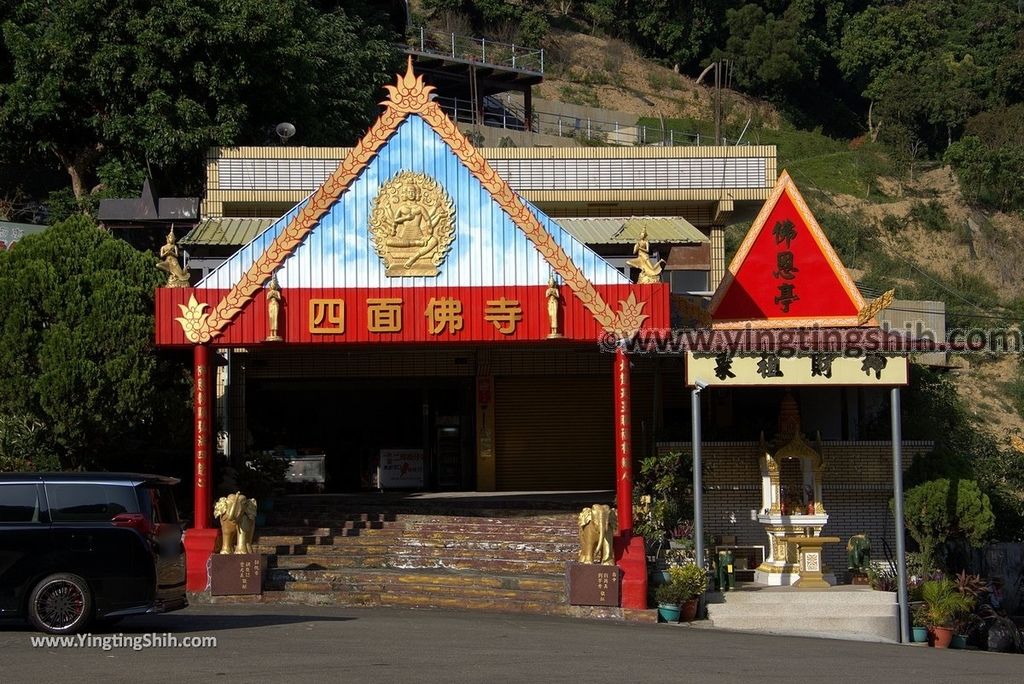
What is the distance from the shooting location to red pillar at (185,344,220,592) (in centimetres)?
2083

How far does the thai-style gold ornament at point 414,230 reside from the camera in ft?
70.1

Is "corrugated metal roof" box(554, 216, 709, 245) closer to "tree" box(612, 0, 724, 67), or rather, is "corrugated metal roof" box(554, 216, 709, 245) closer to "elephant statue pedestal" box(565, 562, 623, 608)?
"elephant statue pedestal" box(565, 562, 623, 608)

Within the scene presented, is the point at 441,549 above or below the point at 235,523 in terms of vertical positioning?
below

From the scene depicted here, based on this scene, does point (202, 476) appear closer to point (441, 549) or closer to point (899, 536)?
point (441, 549)

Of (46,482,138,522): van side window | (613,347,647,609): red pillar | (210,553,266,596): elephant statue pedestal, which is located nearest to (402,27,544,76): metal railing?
(613,347,647,609): red pillar

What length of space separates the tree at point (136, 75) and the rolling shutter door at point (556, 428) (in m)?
9.11

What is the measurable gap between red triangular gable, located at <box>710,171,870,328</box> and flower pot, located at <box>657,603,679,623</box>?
5870 millimetres

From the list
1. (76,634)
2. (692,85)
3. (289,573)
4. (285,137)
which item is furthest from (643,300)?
(692,85)

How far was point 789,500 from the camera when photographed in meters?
23.6

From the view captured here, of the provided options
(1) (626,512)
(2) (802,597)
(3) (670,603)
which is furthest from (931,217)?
(3) (670,603)

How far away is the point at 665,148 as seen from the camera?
29969 millimetres

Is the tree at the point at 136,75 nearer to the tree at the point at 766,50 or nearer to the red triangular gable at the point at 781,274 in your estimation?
the red triangular gable at the point at 781,274

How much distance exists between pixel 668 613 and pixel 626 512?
1749 millimetres

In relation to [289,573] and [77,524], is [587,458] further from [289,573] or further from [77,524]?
[77,524]
